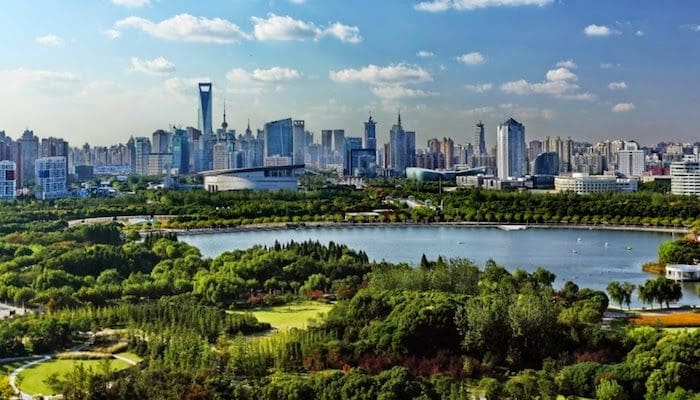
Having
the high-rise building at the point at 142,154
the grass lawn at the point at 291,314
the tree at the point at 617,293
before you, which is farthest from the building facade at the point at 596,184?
the high-rise building at the point at 142,154

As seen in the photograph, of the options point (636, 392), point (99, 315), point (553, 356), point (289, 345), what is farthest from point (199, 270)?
point (636, 392)

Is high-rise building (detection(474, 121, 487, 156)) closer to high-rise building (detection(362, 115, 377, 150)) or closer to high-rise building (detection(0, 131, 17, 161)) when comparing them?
high-rise building (detection(362, 115, 377, 150))

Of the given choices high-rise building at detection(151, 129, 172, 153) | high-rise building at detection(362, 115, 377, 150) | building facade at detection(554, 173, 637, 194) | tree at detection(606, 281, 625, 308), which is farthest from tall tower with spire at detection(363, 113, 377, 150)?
tree at detection(606, 281, 625, 308)

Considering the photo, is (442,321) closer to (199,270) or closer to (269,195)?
(199,270)

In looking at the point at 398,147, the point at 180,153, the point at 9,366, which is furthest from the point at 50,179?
the point at 398,147

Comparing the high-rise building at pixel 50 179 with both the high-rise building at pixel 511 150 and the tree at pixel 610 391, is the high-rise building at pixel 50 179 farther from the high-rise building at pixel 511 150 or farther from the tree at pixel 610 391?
the tree at pixel 610 391
